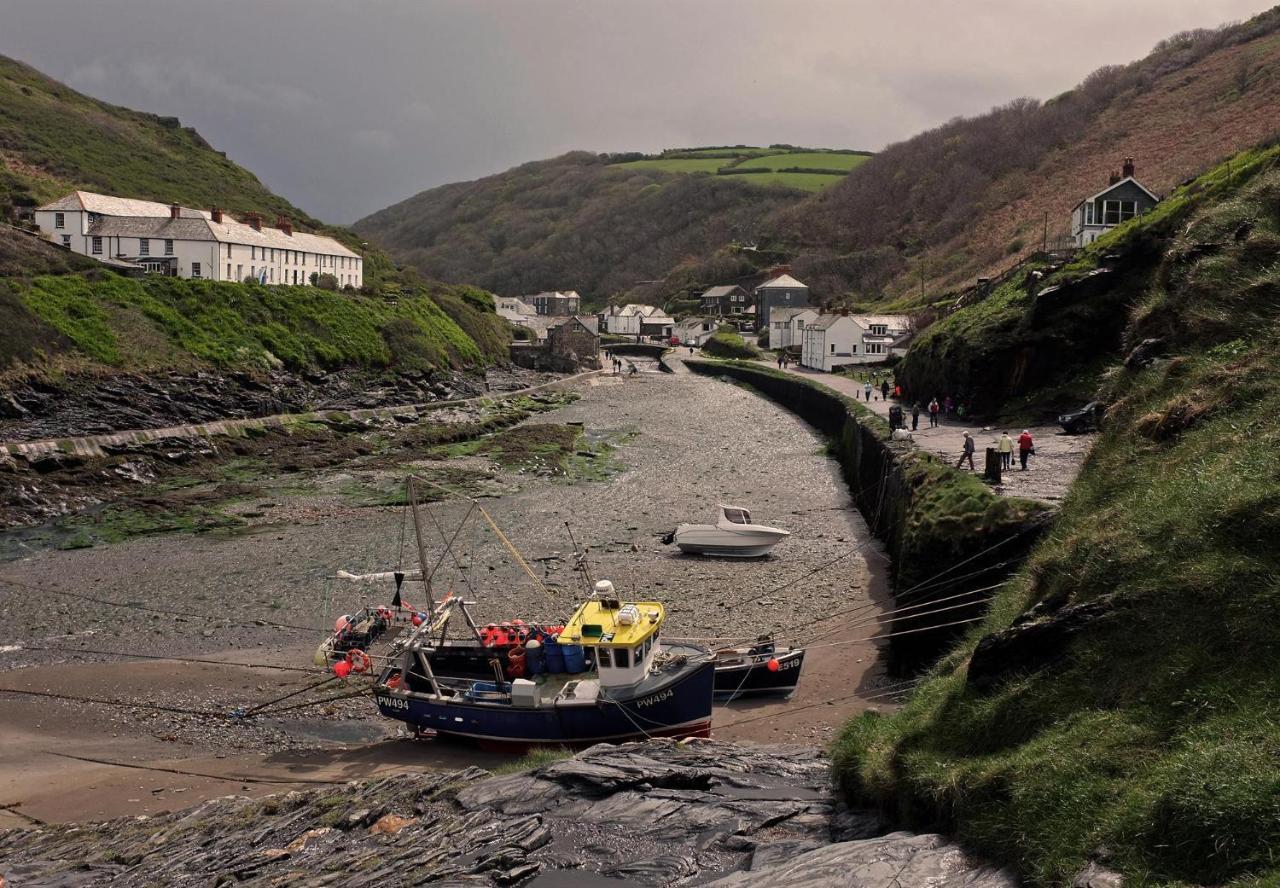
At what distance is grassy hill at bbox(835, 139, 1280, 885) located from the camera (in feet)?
28.8

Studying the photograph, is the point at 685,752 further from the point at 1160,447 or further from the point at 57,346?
the point at 57,346

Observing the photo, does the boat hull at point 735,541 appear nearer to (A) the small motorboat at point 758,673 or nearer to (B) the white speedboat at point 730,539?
(B) the white speedboat at point 730,539

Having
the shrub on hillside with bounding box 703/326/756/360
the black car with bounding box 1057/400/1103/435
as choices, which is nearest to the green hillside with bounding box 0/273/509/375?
the shrub on hillside with bounding box 703/326/756/360

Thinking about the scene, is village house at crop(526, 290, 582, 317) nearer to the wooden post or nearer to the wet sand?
the wet sand

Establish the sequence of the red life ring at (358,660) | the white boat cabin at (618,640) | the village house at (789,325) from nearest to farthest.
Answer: the white boat cabin at (618,640)
the red life ring at (358,660)
the village house at (789,325)

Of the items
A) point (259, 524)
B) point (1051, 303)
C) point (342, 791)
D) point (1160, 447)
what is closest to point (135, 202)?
point (259, 524)

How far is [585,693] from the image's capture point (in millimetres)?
19438

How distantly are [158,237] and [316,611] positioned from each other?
53728mm

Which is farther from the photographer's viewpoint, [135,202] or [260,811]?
[135,202]

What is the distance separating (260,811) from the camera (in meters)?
15.6

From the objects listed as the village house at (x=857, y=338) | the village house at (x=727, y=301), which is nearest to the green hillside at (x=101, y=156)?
the village house at (x=727, y=301)

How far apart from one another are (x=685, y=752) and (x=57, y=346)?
47153 mm

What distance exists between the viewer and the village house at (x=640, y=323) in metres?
138

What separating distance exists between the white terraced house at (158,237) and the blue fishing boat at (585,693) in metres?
58.5
